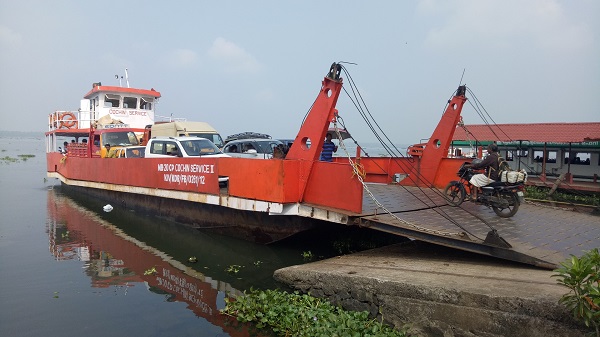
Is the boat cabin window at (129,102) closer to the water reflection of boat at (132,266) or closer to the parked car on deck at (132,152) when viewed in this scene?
the parked car on deck at (132,152)

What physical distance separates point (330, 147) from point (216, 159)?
3.04 m

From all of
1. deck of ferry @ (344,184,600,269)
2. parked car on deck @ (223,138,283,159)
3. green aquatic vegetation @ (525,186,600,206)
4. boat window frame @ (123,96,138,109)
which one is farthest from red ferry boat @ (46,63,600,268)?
green aquatic vegetation @ (525,186,600,206)

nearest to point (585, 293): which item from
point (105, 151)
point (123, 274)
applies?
point (123, 274)

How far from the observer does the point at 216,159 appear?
8.95 meters

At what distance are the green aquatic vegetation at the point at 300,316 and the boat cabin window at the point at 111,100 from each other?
1566 centimetres

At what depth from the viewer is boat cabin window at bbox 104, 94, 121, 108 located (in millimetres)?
18856

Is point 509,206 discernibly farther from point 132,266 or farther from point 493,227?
point 132,266

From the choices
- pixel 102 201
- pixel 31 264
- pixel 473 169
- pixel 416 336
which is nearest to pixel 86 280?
pixel 31 264

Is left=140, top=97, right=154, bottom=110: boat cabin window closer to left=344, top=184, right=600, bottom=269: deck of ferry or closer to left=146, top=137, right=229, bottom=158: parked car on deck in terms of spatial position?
left=146, top=137, right=229, bottom=158: parked car on deck

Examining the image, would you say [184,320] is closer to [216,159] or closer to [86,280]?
[86,280]

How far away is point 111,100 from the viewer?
1925 cm

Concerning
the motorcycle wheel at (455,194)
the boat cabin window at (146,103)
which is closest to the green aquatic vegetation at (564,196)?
the motorcycle wheel at (455,194)

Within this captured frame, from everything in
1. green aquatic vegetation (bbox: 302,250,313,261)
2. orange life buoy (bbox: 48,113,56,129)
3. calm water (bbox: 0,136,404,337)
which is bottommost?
calm water (bbox: 0,136,404,337)

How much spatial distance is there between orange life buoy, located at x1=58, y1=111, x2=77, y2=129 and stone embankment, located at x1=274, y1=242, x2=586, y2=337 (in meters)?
16.9
